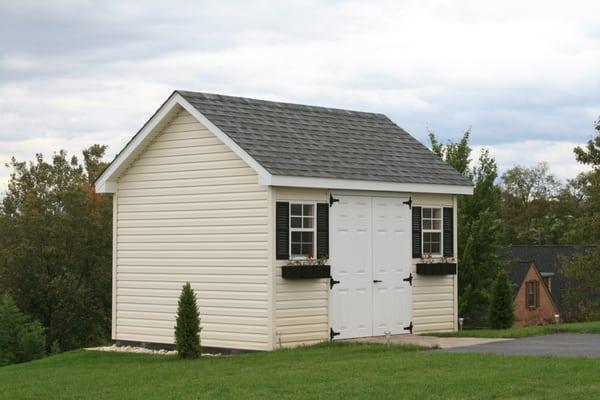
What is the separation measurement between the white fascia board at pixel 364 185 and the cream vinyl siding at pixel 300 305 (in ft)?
1.05

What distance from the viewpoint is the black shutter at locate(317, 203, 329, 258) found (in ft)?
68.2

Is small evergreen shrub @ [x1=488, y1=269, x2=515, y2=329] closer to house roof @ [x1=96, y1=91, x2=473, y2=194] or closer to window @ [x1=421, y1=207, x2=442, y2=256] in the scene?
window @ [x1=421, y1=207, x2=442, y2=256]

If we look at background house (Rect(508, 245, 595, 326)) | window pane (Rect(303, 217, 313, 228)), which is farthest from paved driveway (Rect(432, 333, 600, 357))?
background house (Rect(508, 245, 595, 326))

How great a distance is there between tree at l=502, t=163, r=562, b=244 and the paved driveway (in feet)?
176

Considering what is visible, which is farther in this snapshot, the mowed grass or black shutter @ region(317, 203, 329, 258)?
black shutter @ region(317, 203, 329, 258)

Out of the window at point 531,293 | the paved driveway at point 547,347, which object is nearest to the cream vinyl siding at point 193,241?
the paved driveway at point 547,347

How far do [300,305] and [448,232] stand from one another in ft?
16.0

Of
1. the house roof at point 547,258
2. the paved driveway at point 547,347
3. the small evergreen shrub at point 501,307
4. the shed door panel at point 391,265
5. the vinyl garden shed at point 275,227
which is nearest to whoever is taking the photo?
the paved driveway at point 547,347

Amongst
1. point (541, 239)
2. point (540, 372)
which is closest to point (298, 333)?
point (540, 372)

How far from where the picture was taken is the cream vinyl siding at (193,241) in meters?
20.1

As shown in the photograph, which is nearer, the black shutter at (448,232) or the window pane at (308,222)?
the window pane at (308,222)

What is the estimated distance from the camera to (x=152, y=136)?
2225cm

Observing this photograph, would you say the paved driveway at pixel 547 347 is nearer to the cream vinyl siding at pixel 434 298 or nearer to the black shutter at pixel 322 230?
the cream vinyl siding at pixel 434 298

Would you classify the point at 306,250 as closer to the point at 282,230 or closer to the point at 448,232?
the point at 282,230
